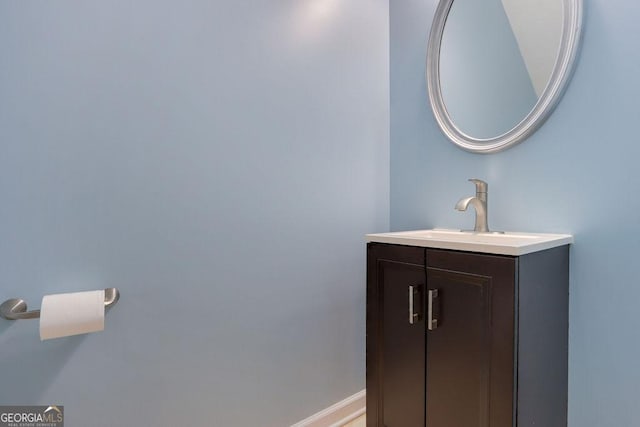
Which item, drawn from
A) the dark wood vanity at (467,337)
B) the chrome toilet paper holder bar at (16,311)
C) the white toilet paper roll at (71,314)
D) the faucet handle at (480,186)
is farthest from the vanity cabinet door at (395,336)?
the chrome toilet paper holder bar at (16,311)

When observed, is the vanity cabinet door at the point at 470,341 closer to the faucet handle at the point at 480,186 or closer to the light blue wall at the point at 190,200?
the faucet handle at the point at 480,186

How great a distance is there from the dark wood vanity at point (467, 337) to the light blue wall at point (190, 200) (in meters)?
0.33

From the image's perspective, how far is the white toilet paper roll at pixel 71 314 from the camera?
83 centimetres

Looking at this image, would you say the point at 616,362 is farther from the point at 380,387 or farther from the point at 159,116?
the point at 159,116

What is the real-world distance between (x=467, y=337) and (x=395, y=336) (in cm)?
27

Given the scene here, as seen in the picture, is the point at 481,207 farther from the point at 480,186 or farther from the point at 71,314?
the point at 71,314

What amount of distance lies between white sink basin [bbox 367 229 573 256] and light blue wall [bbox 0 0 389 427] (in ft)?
1.39

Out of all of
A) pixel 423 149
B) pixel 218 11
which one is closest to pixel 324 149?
pixel 423 149

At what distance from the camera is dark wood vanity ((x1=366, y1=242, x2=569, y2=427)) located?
36.7 inches

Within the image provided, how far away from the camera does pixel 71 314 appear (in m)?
0.85

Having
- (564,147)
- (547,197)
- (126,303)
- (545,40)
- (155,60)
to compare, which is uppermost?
(545,40)

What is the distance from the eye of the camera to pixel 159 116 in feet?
3.49

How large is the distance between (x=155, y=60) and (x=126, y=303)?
2.42 feet

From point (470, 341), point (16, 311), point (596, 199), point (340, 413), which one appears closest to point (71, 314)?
point (16, 311)
